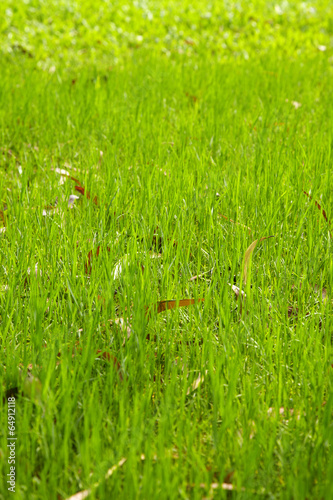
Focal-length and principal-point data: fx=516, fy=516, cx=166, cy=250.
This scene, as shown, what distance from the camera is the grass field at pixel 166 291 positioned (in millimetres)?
1170

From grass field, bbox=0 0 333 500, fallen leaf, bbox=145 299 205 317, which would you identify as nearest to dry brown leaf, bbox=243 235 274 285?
grass field, bbox=0 0 333 500

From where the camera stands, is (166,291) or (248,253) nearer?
(166,291)

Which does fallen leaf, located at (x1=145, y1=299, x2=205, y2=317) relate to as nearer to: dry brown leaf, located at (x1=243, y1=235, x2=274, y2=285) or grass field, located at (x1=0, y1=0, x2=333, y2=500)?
grass field, located at (x1=0, y1=0, x2=333, y2=500)

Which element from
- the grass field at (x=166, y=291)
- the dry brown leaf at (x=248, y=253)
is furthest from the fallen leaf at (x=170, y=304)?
the dry brown leaf at (x=248, y=253)

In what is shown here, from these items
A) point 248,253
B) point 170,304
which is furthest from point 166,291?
point 248,253

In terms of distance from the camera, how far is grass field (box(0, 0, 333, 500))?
1170mm

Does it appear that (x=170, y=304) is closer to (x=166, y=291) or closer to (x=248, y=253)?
(x=166, y=291)

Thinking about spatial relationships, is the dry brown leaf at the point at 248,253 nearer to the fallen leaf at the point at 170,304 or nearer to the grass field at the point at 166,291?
the grass field at the point at 166,291

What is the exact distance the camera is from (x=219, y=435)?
121 centimetres

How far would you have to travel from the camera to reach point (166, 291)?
69.8 inches

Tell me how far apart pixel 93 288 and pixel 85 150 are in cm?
149

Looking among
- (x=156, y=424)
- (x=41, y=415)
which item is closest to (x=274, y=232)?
(x=156, y=424)

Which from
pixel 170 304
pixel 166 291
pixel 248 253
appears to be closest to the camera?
pixel 170 304

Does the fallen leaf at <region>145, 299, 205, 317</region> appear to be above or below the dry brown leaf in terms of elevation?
below
